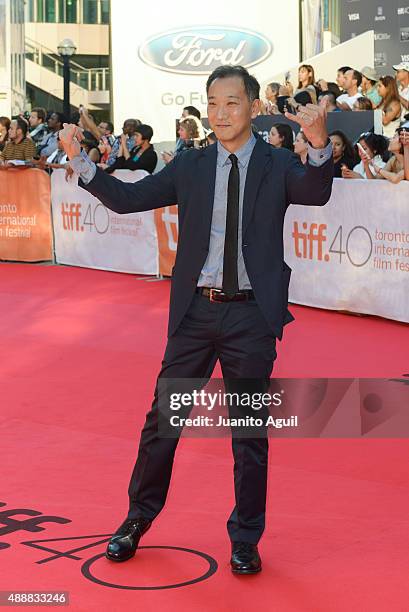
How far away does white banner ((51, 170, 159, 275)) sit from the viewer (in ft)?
49.3

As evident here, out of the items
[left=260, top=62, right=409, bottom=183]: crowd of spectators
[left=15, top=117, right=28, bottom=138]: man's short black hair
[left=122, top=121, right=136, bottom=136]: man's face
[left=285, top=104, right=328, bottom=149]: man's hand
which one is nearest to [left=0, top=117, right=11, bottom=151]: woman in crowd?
[left=15, top=117, right=28, bottom=138]: man's short black hair

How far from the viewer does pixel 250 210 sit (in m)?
4.50

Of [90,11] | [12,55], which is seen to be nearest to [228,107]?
[12,55]

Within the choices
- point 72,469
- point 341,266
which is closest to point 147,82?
point 341,266

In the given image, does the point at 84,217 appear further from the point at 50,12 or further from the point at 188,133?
the point at 50,12

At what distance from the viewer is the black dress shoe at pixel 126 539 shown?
183 inches

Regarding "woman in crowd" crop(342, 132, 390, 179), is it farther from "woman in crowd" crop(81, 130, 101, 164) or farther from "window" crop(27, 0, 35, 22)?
"window" crop(27, 0, 35, 22)

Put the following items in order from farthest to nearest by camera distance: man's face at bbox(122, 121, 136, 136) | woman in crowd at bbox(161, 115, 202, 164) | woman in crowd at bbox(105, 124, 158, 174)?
man's face at bbox(122, 121, 136, 136)
woman in crowd at bbox(161, 115, 202, 164)
woman in crowd at bbox(105, 124, 158, 174)

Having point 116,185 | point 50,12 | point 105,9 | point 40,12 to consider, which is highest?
point 105,9

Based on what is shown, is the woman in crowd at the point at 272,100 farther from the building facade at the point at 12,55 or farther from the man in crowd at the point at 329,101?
the building facade at the point at 12,55

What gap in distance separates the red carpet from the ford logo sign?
16167mm

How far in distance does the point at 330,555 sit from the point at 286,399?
3093mm

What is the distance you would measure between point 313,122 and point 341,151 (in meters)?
8.08

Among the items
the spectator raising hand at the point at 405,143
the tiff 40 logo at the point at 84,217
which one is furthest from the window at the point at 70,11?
the spectator raising hand at the point at 405,143
